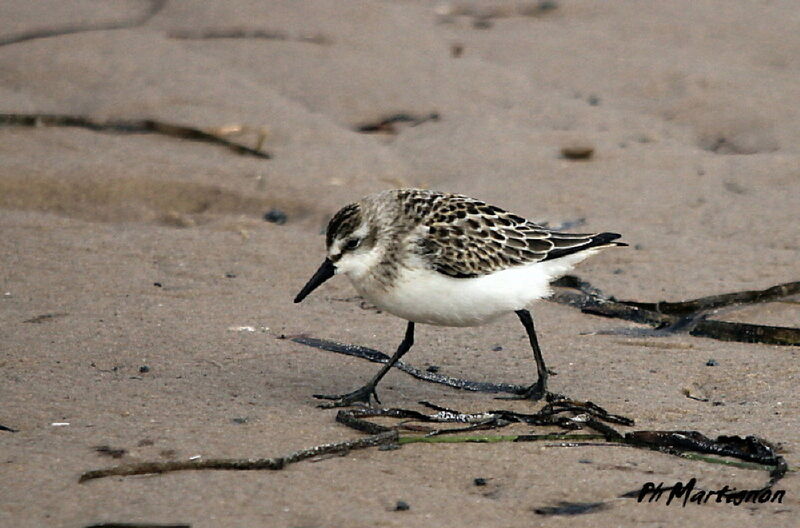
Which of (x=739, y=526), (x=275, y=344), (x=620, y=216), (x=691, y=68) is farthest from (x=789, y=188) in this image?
(x=739, y=526)

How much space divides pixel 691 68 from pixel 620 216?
121 inches

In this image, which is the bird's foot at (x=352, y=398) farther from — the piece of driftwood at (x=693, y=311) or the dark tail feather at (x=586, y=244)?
the piece of driftwood at (x=693, y=311)

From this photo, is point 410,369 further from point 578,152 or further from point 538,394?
point 578,152

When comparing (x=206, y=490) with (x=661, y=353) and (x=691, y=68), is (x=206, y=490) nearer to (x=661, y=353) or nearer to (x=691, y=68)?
(x=661, y=353)

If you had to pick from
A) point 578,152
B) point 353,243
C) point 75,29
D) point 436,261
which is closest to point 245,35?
point 75,29

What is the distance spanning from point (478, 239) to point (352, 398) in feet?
3.44

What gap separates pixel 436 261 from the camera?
18.9 ft

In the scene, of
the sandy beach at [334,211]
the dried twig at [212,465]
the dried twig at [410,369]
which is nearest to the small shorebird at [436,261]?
the dried twig at [410,369]

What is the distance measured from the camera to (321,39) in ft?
38.1

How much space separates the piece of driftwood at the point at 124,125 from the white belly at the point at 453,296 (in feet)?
14.0

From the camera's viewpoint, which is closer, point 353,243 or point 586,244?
point 353,243

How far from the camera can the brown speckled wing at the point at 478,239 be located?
579 centimetres

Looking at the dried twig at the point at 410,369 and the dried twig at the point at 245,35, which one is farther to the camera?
the dried twig at the point at 245,35

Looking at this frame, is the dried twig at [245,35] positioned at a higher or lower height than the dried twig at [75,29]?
higher
